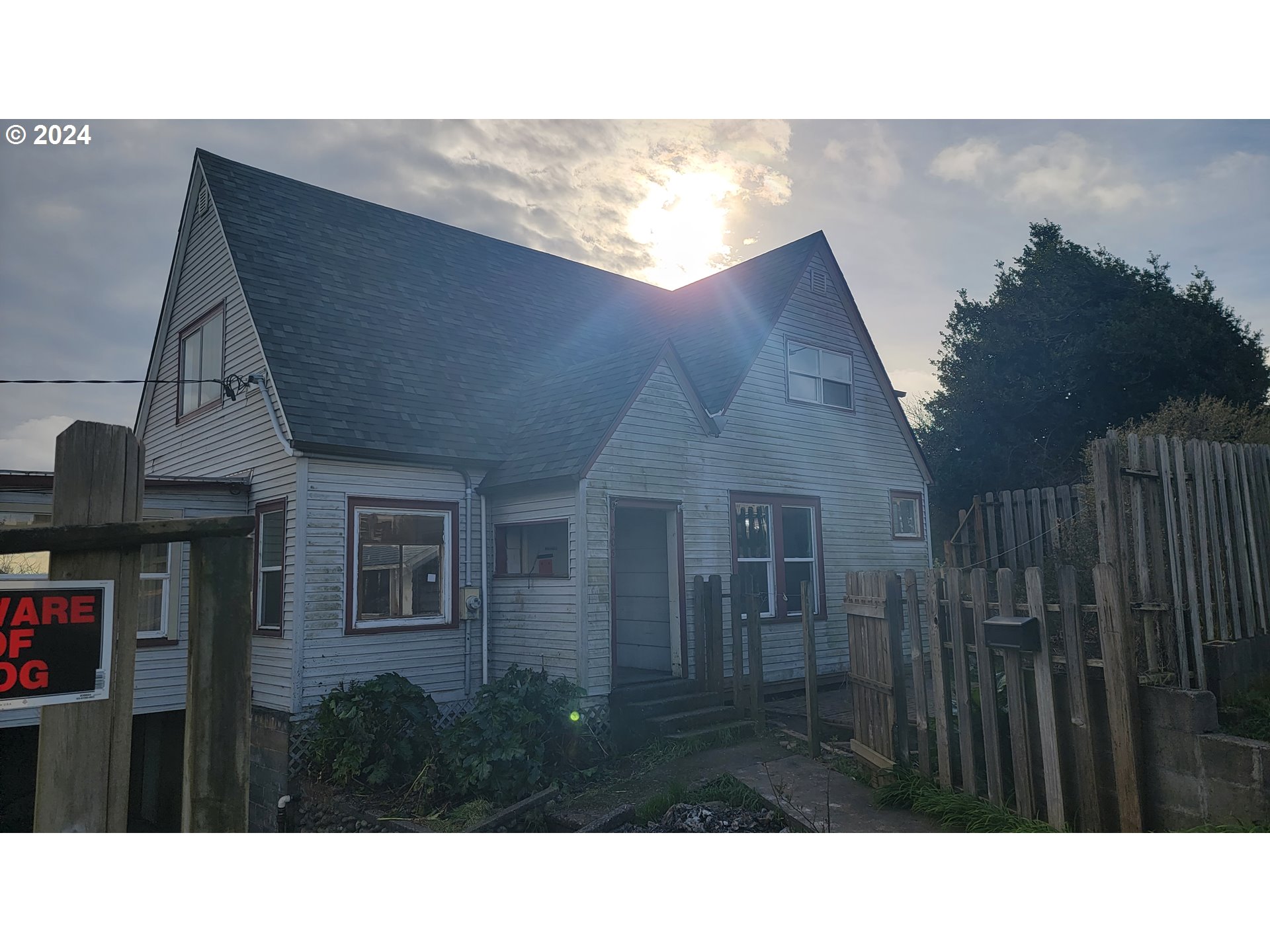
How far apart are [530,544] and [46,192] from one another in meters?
6.85

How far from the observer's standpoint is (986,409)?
22047 millimetres

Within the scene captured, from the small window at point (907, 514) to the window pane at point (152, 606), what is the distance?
11697mm

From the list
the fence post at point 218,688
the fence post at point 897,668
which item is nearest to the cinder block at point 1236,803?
the fence post at point 897,668

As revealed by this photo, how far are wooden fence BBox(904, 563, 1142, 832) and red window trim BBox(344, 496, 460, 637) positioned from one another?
20.5 ft

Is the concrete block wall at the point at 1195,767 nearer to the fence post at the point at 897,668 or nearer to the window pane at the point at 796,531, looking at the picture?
the fence post at the point at 897,668

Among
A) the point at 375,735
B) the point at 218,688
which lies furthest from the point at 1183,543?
the point at 375,735

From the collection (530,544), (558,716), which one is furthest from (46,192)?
(558,716)

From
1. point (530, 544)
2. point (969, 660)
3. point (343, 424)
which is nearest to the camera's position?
point (969, 660)

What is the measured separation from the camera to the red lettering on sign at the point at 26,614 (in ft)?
7.63

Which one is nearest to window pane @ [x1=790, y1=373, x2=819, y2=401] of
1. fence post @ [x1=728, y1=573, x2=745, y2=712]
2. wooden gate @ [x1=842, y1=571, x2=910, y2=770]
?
fence post @ [x1=728, y1=573, x2=745, y2=712]

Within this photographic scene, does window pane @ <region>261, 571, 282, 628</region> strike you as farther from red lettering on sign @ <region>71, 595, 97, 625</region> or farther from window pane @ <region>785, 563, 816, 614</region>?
red lettering on sign @ <region>71, 595, 97, 625</region>

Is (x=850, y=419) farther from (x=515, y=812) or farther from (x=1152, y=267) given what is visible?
(x=1152, y=267)

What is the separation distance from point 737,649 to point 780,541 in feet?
9.79

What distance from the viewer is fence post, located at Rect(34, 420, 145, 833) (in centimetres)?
238
